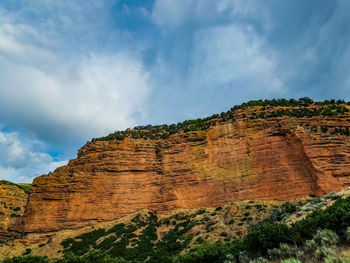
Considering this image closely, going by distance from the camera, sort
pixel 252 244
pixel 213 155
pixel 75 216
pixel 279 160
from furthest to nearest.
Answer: pixel 213 155, pixel 75 216, pixel 279 160, pixel 252 244

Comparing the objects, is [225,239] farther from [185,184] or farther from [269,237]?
[185,184]

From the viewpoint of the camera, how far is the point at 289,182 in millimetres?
31078

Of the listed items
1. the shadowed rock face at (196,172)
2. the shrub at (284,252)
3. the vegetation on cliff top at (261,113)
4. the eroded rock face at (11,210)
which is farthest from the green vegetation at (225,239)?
the vegetation on cliff top at (261,113)

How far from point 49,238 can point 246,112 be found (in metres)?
32.9

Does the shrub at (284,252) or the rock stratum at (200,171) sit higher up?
the rock stratum at (200,171)

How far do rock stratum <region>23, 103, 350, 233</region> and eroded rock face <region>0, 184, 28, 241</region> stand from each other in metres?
4.76

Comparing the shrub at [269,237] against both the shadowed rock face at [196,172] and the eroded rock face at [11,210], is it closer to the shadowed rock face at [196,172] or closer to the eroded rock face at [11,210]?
the shadowed rock face at [196,172]

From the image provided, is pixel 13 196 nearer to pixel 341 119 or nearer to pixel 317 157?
pixel 317 157

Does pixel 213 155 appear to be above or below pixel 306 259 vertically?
above

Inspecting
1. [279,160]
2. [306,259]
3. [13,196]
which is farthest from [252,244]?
[13,196]

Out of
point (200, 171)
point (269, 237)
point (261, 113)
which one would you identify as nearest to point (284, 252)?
point (269, 237)

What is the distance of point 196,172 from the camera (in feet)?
122

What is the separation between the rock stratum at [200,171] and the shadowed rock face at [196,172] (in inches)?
4.5

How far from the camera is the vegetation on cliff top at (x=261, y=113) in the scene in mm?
37047
